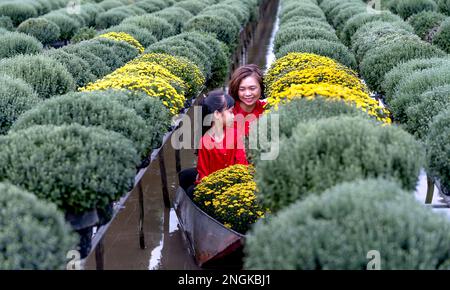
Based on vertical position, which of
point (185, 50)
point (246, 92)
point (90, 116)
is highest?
point (90, 116)

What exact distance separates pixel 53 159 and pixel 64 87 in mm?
4444

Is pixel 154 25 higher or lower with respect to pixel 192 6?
higher

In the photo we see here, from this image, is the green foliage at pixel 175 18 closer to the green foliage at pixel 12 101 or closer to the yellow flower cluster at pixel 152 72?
the yellow flower cluster at pixel 152 72

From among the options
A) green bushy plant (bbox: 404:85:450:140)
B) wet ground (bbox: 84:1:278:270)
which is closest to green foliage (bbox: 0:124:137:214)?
wet ground (bbox: 84:1:278:270)

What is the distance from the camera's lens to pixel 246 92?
7426 mm

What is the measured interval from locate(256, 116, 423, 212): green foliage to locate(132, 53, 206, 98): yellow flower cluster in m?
5.59

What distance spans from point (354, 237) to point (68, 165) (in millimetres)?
2375

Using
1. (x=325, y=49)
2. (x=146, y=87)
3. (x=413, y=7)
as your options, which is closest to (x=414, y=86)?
(x=325, y=49)

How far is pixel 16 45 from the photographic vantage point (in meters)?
12.5

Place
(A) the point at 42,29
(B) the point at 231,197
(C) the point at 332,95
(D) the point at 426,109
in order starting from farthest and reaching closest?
(A) the point at 42,29, (D) the point at 426,109, (B) the point at 231,197, (C) the point at 332,95

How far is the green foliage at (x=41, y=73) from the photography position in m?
8.41

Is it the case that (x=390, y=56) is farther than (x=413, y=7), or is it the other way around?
(x=413, y=7)

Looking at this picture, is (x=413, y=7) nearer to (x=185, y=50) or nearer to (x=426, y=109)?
(x=185, y=50)

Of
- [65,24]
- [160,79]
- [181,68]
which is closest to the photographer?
[160,79]
